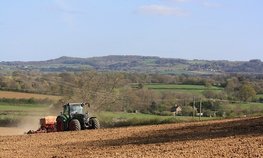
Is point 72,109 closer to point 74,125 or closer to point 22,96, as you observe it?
point 74,125

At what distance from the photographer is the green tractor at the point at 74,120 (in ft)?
103

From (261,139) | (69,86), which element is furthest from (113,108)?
(261,139)

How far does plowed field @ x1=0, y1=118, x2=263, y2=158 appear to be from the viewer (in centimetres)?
1605

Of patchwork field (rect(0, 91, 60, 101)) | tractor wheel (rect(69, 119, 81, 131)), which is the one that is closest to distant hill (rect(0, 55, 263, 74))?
patchwork field (rect(0, 91, 60, 101))

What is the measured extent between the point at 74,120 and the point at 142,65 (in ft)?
431

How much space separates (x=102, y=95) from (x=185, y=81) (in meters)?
29.0

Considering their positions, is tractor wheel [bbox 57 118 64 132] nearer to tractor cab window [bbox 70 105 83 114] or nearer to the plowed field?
tractor cab window [bbox 70 105 83 114]

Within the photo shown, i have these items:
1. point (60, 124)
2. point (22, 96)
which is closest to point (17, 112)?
point (22, 96)

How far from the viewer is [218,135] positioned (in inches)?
869

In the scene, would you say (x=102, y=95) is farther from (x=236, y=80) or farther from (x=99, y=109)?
Result: (x=236, y=80)

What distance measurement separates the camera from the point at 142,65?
16212 centimetres

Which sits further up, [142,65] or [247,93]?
[142,65]

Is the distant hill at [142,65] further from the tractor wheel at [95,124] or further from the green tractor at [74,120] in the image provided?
the tractor wheel at [95,124]

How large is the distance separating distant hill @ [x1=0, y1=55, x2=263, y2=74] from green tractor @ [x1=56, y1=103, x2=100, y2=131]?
103458mm
